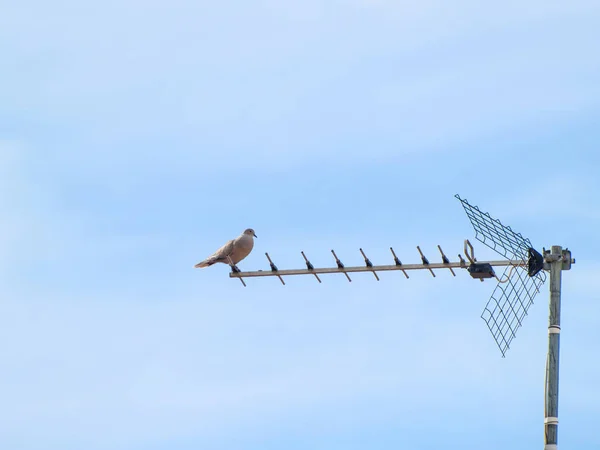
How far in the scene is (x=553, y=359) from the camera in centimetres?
1061

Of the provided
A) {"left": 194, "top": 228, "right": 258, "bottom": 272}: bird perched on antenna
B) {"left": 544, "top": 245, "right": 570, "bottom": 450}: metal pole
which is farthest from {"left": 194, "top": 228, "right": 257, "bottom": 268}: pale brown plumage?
{"left": 544, "top": 245, "right": 570, "bottom": 450}: metal pole

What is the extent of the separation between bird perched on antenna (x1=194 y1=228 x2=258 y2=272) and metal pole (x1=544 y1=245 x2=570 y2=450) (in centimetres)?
878

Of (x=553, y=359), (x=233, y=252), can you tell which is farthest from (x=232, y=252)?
(x=553, y=359)

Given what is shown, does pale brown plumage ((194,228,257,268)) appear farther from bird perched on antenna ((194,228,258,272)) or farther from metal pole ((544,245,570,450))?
metal pole ((544,245,570,450))

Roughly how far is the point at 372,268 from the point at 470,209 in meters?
1.63

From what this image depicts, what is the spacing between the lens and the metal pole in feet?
34.0

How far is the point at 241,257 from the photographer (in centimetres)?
1930

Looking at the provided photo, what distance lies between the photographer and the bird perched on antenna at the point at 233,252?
19.1m

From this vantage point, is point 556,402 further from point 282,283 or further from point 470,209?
point 282,283

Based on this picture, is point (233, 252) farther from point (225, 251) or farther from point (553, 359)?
point (553, 359)

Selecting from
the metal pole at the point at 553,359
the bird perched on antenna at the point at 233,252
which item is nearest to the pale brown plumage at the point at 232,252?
the bird perched on antenna at the point at 233,252

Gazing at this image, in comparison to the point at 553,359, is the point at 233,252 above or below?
above

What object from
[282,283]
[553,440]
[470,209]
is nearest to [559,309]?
[553,440]

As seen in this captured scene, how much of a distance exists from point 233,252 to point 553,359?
30.6ft
